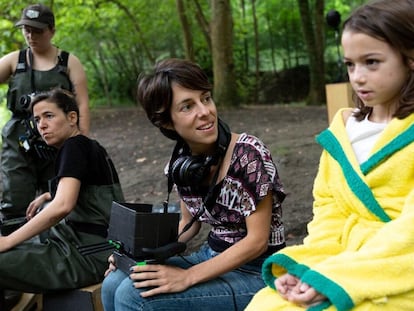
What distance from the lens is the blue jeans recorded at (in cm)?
209

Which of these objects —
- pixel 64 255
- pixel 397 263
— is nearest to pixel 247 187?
pixel 397 263

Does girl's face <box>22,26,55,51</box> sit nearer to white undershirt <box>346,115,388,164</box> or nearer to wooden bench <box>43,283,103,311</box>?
wooden bench <box>43,283,103,311</box>

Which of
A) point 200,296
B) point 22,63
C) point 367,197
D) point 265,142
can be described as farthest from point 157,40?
point 367,197

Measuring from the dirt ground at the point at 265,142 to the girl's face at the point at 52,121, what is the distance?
5.40ft

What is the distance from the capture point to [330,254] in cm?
179

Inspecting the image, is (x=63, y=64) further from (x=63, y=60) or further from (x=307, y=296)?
(x=307, y=296)

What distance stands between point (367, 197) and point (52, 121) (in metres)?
2.04

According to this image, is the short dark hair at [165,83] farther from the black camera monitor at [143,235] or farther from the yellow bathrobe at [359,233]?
the yellow bathrobe at [359,233]

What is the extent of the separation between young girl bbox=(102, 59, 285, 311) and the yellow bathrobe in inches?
14.8

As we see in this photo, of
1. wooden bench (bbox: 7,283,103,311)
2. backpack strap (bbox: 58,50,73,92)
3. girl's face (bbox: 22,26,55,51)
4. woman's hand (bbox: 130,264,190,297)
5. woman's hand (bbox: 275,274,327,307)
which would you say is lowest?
wooden bench (bbox: 7,283,103,311)

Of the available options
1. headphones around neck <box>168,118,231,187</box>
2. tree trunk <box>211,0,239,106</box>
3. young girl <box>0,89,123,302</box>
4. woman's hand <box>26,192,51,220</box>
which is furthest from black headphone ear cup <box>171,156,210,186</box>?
tree trunk <box>211,0,239,106</box>

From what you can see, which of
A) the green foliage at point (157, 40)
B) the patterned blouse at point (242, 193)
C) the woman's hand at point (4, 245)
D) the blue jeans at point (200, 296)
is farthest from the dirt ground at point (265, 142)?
the green foliage at point (157, 40)

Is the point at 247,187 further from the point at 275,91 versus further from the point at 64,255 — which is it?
the point at 275,91

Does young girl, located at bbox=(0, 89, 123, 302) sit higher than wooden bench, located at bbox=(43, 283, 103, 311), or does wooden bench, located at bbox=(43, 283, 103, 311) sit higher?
young girl, located at bbox=(0, 89, 123, 302)
